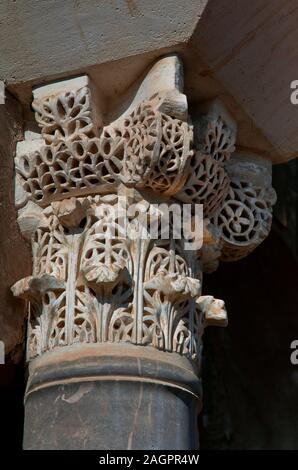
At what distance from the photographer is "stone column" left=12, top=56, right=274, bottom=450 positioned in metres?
4.08

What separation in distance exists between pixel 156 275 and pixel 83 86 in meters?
0.67

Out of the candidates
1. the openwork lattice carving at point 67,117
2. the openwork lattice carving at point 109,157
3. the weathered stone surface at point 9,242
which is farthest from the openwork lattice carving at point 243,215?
the weathered stone surface at point 9,242

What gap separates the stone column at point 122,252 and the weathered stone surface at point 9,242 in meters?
0.04

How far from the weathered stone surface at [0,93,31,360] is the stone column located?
0.13 ft

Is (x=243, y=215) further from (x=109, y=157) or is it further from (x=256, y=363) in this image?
(x=256, y=363)

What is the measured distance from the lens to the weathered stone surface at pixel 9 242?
179 inches

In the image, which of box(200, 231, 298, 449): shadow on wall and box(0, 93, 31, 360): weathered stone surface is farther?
box(200, 231, 298, 449): shadow on wall

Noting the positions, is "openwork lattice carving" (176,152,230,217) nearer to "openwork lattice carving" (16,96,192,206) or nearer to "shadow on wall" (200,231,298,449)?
"openwork lattice carving" (16,96,192,206)

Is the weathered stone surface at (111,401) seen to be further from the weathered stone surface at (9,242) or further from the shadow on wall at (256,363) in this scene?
the shadow on wall at (256,363)

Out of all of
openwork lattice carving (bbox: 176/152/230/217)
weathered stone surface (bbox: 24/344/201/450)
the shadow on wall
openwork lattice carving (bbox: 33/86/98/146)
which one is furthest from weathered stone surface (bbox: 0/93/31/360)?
the shadow on wall

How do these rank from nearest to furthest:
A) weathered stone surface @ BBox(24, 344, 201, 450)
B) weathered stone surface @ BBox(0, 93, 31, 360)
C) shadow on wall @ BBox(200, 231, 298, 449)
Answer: weathered stone surface @ BBox(24, 344, 201, 450), weathered stone surface @ BBox(0, 93, 31, 360), shadow on wall @ BBox(200, 231, 298, 449)

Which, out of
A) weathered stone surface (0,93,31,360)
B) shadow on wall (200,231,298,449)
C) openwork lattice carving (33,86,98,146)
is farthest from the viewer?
shadow on wall (200,231,298,449)

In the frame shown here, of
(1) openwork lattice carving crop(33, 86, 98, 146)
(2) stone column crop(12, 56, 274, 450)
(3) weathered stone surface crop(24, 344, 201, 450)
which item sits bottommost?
(3) weathered stone surface crop(24, 344, 201, 450)
